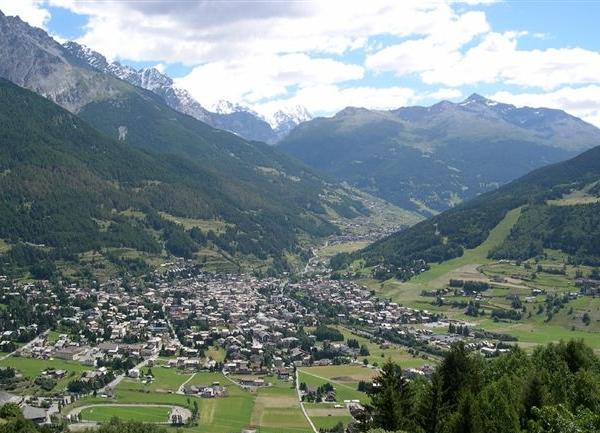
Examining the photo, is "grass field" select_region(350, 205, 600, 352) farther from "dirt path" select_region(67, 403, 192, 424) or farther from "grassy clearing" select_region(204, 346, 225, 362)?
"dirt path" select_region(67, 403, 192, 424)

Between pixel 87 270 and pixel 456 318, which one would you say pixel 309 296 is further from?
pixel 87 270

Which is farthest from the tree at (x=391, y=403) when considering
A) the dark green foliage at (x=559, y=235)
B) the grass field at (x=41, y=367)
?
the dark green foliage at (x=559, y=235)

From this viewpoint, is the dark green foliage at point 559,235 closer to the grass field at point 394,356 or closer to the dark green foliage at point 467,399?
the grass field at point 394,356

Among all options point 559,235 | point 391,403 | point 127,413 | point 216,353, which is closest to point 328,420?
point 127,413

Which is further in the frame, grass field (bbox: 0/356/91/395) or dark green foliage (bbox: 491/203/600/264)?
dark green foliage (bbox: 491/203/600/264)

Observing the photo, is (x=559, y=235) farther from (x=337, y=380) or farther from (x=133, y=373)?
(x=133, y=373)

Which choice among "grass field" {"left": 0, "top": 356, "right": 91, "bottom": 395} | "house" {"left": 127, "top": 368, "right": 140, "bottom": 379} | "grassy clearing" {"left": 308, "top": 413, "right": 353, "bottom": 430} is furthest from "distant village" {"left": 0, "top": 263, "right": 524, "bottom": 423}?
"grassy clearing" {"left": 308, "top": 413, "right": 353, "bottom": 430}

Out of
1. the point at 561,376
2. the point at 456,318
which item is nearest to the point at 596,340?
the point at 456,318

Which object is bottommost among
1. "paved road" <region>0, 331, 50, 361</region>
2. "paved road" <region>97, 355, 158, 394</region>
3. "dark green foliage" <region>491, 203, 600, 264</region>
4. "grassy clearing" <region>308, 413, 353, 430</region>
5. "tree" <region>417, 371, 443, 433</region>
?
"grassy clearing" <region>308, 413, 353, 430</region>

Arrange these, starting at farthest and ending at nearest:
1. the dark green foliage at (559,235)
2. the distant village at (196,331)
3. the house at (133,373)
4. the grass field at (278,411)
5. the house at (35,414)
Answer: the dark green foliage at (559,235) < the house at (133,373) < the distant village at (196,331) < the grass field at (278,411) < the house at (35,414)
